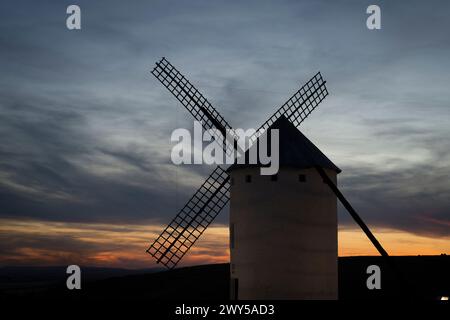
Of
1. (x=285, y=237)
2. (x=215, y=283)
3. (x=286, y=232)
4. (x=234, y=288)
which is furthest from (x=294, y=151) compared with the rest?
(x=215, y=283)

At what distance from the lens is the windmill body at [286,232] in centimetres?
2711

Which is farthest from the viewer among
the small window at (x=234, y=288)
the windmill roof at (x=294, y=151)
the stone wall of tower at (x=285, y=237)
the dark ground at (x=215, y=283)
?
the dark ground at (x=215, y=283)

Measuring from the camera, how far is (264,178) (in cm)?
2766

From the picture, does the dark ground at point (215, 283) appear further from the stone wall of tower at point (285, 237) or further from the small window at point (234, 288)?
the stone wall of tower at point (285, 237)

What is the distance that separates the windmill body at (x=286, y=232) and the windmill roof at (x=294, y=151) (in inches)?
A: 1.9

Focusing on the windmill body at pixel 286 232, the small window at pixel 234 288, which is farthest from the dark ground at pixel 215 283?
the windmill body at pixel 286 232

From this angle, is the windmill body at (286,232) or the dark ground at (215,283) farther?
the dark ground at (215,283)

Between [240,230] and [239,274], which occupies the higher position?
[240,230]

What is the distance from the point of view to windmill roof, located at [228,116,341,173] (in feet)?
91.2

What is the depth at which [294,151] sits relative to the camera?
92.7 ft

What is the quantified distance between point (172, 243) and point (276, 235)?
19.5 ft

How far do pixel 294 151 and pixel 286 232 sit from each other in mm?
3724
